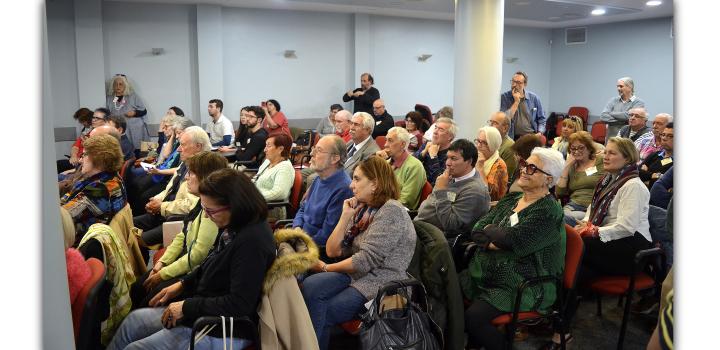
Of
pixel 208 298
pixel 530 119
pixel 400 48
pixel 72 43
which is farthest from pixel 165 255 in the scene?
pixel 400 48

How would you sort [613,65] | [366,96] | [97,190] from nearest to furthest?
[97,190] < [366,96] < [613,65]

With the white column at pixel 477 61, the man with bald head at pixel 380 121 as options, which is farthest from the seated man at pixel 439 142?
the man with bald head at pixel 380 121

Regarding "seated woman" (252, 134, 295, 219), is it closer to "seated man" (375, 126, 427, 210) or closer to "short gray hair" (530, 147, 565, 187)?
"seated man" (375, 126, 427, 210)

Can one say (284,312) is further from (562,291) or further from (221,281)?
(562,291)

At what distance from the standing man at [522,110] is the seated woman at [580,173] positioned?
2.39 metres

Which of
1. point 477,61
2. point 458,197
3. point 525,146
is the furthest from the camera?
point 477,61

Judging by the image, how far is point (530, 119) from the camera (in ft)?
21.8

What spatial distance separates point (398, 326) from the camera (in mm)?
2260

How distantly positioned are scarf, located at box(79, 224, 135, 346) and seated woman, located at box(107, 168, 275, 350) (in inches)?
3.8

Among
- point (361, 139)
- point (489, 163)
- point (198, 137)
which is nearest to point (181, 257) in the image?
point (198, 137)

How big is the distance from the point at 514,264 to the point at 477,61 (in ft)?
11.6

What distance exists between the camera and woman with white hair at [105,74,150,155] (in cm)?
871

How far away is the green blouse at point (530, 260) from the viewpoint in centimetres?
258

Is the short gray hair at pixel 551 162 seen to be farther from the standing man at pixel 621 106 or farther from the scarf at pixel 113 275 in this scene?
the standing man at pixel 621 106
